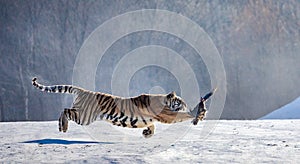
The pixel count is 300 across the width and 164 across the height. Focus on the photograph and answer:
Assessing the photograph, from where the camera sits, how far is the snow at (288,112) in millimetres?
14934

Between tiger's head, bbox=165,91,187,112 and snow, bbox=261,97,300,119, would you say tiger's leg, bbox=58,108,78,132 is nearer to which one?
tiger's head, bbox=165,91,187,112

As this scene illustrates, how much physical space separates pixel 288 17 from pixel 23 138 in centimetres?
1466

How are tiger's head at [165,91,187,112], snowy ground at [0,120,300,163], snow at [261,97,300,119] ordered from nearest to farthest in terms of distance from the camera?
snowy ground at [0,120,300,163] → tiger's head at [165,91,187,112] → snow at [261,97,300,119]

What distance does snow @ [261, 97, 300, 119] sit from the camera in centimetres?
1493

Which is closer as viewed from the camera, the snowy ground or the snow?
the snowy ground

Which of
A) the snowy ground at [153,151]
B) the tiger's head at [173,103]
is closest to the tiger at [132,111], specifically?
the tiger's head at [173,103]

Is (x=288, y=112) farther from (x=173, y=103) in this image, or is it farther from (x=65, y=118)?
(x=65, y=118)

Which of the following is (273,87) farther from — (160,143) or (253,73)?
(160,143)

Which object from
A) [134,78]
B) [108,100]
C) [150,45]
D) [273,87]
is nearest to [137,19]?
[150,45]

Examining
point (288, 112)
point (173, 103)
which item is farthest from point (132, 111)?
point (288, 112)

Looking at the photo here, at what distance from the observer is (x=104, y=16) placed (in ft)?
54.6

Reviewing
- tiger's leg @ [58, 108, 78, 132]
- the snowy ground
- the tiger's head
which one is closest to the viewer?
the snowy ground

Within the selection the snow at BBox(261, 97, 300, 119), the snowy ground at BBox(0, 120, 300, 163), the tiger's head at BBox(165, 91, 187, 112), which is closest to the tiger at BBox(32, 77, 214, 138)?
the tiger's head at BBox(165, 91, 187, 112)

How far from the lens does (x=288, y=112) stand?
1527 centimetres
